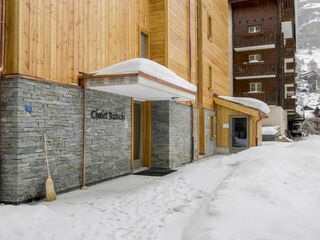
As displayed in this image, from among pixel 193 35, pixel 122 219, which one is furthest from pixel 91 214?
pixel 193 35

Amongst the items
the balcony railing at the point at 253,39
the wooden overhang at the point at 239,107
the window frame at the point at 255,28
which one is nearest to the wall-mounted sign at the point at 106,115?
the wooden overhang at the point at 239,107

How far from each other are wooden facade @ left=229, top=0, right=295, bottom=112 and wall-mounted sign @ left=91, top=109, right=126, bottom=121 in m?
19.6

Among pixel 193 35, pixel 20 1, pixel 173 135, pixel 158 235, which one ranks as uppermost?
pixel 193 35

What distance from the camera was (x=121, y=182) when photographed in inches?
328

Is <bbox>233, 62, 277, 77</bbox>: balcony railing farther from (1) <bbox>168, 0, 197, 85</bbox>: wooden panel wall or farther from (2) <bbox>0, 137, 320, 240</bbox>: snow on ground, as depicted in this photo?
(2) <bbox>0, 137, 320, 240</bbox>: snow on ground

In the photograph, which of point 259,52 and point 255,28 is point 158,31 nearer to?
point 259,52

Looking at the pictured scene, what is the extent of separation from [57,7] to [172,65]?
5.92m

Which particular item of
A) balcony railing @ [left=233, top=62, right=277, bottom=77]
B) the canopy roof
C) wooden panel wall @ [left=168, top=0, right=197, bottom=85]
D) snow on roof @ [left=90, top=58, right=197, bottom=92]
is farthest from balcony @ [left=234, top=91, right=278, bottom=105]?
the canopy roof

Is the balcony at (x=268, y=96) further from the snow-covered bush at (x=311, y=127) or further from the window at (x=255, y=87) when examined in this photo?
the snow-covered bush at (x=311, y=127)

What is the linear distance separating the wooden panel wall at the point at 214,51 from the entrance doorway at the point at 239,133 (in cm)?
190

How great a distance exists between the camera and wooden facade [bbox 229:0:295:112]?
86.0 feet

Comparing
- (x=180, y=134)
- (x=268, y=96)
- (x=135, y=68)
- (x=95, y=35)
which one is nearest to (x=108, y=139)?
(x=135, y=68)

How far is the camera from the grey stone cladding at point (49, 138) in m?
5.68

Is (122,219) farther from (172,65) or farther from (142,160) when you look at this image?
(172,65)
